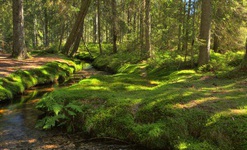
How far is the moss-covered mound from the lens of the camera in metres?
11.9

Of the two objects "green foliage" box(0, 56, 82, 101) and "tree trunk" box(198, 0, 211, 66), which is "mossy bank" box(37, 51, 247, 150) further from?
"green foliage" box(0, 56, 82, 101)

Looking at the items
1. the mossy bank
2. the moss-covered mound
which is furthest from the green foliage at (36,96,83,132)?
the moss-covered mound

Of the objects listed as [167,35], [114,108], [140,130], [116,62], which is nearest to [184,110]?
[140,130]

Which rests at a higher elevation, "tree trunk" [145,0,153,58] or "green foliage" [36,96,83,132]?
"tree trunk" [145,0,153,58]

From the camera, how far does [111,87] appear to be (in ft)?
35.3

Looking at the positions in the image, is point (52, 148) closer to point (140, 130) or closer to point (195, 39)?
point (140, 130)

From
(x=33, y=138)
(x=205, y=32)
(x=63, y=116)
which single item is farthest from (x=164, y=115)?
(x=205, y=32)

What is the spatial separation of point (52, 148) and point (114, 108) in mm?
2273

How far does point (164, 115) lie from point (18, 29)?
1709cm

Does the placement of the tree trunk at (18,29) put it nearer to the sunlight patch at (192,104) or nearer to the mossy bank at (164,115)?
the mossy bank at (164,115)

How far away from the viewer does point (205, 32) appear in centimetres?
1287

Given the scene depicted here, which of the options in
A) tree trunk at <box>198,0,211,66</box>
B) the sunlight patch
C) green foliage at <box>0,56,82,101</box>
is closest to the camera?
the sunlight patch

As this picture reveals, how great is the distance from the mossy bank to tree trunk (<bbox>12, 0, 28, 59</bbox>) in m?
12.5

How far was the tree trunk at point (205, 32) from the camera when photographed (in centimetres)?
1266
